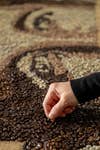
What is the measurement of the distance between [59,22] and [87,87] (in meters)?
0.91

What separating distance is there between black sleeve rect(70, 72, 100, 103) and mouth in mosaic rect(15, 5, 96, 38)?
2.28ft

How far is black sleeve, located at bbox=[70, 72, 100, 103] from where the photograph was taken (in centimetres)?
89

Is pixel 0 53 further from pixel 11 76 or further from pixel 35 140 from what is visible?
pixel 35 140

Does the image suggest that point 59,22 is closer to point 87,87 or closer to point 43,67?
point 43,67

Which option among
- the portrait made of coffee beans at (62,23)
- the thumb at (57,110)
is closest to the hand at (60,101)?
the thumb at (57,110)

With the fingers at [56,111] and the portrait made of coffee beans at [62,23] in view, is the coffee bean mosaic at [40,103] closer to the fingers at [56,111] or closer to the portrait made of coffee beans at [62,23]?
the fingers at [56,111]

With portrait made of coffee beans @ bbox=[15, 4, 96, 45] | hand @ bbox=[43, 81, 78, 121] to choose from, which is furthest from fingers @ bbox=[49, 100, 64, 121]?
portrait made of coffee beans @ bbox=[15, 4, 96, 45]

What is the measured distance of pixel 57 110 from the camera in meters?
0.95

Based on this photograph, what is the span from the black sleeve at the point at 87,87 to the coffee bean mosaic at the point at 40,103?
0.34ft

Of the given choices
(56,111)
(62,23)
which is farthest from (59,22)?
(56,111)

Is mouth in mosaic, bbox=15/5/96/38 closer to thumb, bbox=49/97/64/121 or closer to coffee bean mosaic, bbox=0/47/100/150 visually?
coffee bean mosaic, bbox=0/47/100/150

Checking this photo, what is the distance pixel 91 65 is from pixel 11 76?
0.32m

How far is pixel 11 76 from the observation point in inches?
48.6

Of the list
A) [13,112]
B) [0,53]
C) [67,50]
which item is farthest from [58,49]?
[13,112]
